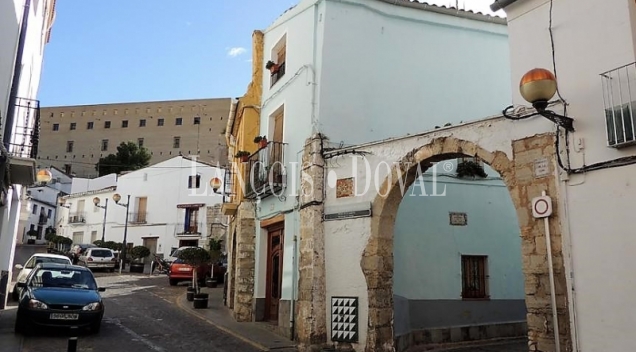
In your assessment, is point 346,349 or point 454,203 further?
point 454,203

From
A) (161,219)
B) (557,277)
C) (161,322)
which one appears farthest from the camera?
(161,219)

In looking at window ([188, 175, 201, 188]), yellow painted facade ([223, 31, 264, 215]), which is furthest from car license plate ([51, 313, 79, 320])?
window ([188, 175, 201, 188])

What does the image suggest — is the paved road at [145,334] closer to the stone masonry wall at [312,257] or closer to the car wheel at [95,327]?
the car wheel at [95,327]

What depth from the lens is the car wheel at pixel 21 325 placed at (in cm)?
949

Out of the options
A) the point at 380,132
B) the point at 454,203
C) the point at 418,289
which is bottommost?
the point at 418,289

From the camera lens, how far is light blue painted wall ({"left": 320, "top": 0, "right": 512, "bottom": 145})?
1107cm

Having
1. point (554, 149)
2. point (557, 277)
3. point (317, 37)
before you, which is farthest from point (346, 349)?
point (317, 37)

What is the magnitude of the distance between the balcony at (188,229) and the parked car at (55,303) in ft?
89.9

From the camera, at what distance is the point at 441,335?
33.7 feet

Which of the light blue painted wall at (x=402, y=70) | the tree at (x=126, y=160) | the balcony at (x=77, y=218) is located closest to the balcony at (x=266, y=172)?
the light blue painted wall at (x=402, y=70)

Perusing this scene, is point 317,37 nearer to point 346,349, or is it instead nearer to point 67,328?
point 346,349

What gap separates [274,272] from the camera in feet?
42.2

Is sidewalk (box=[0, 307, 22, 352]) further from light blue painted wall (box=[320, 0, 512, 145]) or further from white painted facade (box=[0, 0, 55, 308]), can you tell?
light blue painted wall (box=[320, 0, 512, 145])

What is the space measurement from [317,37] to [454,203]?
4833 mm
